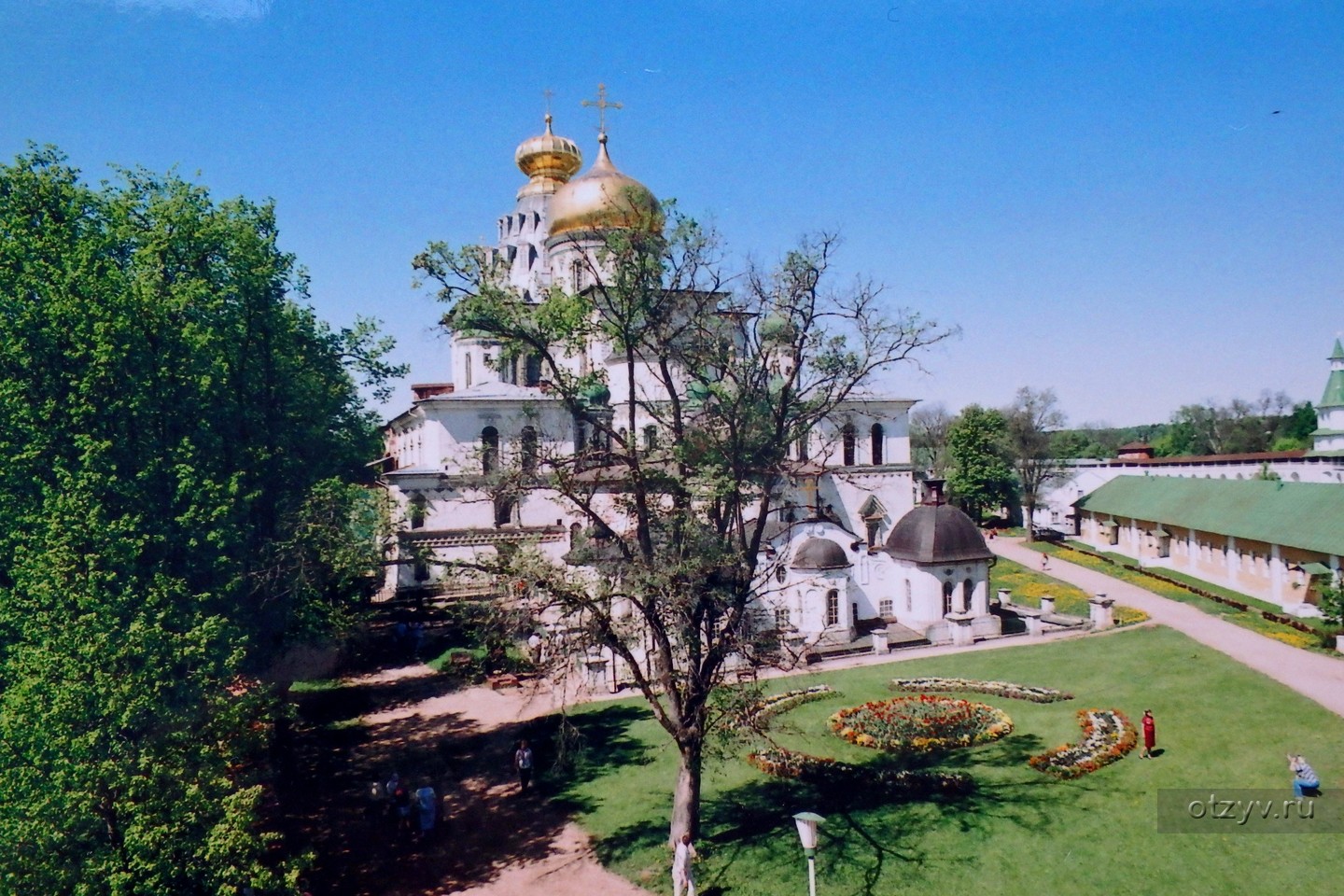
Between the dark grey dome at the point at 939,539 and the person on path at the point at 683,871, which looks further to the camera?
the dark grey dome at the point at 939,539

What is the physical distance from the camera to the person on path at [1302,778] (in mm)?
13352

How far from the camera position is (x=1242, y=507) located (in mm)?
33625

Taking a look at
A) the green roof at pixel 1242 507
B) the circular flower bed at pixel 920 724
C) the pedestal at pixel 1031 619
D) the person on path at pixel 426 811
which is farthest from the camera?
the green roof at pixel 1242 507

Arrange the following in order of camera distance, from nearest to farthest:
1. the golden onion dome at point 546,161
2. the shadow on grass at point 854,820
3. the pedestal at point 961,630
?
1. the shadow on grass at point 854,820
2. the pedestal at point 961,630
3. the golden onion dome at point 546,161

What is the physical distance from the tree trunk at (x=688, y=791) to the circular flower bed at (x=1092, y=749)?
7579 millimetres

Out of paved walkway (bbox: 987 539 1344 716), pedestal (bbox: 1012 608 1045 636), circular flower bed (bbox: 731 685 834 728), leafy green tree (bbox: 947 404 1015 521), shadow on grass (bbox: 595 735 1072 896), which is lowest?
shadow on grass (bbox: 595 735 1072 896)

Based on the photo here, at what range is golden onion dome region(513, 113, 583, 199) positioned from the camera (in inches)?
1726

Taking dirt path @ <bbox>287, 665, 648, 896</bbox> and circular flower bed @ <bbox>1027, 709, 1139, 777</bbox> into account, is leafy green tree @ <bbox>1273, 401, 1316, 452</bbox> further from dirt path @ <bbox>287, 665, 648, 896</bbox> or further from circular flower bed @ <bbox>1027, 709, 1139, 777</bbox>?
dirt path @ <bbox>287, 665, 648, 896</bbox>

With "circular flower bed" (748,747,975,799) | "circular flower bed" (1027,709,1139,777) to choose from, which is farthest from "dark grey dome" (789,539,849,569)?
"circular flower bed" (748,747,975,799)

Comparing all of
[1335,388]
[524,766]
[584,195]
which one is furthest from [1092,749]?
[1335,388]

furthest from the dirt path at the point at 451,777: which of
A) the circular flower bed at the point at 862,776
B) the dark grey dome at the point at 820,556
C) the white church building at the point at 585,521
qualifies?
the circular flower bed at the point at 862,776

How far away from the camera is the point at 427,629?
97.1ft

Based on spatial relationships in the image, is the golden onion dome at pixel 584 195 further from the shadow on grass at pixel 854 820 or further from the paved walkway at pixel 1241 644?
the paved walkway at pixel 1241 644

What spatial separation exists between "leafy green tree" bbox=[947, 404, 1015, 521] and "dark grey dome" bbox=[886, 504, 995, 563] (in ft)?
83.8
